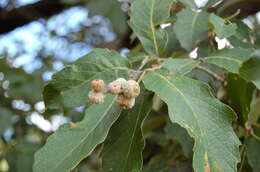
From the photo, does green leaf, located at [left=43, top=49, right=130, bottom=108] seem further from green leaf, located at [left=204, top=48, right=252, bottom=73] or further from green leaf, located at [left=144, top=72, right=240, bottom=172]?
green leaf, located at [left=204, top=48, right=252, bottom=73]

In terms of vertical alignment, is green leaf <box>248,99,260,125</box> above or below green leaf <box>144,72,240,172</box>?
below

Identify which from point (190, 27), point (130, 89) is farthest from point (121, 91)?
point (190, 27)

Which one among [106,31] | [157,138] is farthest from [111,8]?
[106,31]

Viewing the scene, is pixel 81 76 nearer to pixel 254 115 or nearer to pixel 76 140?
pixel 76 140

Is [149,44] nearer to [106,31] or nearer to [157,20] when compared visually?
[157,20]

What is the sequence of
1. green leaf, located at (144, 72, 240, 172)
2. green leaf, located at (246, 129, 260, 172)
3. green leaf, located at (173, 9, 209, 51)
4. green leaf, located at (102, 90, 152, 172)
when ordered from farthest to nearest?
1. green leaf, located at (173, 9, 209, 51)
2. green leaf, located at (246, 129, 260, 172)
3. green leaf, located at (102, 90, 152, 172)
4. green leaf, located at (144, 72, 240, 172)

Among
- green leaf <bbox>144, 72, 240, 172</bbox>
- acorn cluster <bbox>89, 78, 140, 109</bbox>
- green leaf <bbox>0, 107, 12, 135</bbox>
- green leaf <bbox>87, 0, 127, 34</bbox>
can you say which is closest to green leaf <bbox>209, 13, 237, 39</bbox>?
green leaf <bbox>144, 72, 240, 172</bbox>

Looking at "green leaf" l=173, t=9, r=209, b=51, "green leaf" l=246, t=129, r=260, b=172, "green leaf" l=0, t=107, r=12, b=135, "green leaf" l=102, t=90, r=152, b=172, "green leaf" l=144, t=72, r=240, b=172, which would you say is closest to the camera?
"green leaf" l=144, t=72, r=240, b=172
